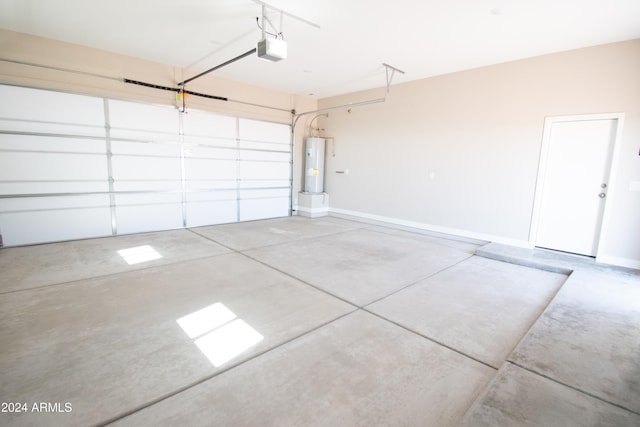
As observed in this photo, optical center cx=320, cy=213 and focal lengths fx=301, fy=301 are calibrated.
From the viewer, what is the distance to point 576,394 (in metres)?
1.83

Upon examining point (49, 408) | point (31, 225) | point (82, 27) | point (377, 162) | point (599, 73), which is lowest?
point (49, 408)

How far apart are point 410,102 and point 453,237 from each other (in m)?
2.96

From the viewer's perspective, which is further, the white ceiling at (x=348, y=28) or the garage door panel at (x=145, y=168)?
the garage door panel at (x=145, y=168)

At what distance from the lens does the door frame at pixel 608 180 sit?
13.8 feet

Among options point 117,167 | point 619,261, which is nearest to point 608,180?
point 619,261

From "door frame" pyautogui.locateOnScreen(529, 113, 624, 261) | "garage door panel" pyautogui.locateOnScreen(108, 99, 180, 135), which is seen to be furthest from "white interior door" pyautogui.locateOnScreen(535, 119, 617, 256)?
"garage door panel" pyautogui.locateOnScreen(108, 99, 180, 135)

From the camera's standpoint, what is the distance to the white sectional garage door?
4648 millimetres

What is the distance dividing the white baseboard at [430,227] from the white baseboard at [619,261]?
2.93 feet

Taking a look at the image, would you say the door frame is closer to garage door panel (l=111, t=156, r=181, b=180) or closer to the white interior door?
the white interior door

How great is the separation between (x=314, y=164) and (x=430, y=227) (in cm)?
345

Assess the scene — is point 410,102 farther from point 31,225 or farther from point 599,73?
point 31,225

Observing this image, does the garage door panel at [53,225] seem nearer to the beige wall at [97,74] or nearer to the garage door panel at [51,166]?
the garage door panel at [51,166]

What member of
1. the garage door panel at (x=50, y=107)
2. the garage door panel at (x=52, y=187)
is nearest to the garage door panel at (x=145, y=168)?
the garage door panel at (x=52, y=187)

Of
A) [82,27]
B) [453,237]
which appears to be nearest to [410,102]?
[453,237]
